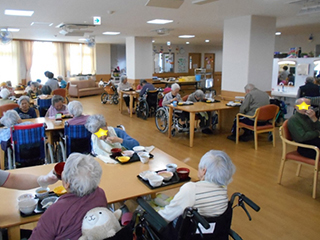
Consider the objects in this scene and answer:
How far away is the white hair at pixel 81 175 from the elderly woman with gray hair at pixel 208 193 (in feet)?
1.54

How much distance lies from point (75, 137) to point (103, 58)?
1195cm

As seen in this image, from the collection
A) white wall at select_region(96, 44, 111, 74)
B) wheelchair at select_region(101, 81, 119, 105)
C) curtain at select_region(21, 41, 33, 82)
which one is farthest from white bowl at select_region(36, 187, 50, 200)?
white wall at select_region(96, 44, 111, 74)

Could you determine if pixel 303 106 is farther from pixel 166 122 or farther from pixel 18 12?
pixel 18 12

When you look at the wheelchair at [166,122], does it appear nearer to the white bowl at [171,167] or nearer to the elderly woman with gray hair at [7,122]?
the elderly woman with gray hair at [7,122]

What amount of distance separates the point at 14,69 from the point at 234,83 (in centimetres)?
1012

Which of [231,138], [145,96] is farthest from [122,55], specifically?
[231,138]

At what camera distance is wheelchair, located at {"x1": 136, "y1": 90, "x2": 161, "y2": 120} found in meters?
7.46

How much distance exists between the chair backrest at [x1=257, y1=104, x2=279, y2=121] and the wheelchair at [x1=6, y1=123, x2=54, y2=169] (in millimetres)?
3505

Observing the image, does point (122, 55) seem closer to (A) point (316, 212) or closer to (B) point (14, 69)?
(B) point (14, 69)

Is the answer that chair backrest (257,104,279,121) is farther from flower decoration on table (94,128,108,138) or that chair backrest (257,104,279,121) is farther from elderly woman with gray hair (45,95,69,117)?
elderly woman with gray hair (45,95,69,117)

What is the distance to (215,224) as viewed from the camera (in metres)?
1.54

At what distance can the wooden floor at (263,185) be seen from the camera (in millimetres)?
2611

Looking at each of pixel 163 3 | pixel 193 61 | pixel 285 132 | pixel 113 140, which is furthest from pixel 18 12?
pixel 193 61

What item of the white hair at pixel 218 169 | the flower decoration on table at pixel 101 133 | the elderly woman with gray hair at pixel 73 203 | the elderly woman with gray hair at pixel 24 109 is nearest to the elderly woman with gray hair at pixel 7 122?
the elderly woman with gray hair at pixel 24 109
